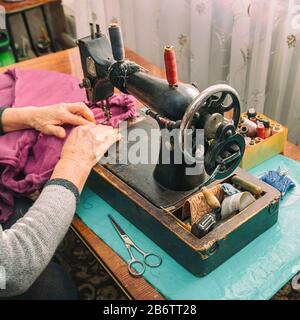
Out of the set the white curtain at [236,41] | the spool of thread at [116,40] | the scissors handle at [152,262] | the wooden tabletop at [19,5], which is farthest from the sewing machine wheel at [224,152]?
the wooden tabletop at [19,5]

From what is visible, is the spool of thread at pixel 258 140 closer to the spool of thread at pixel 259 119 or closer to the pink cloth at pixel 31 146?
the spool of thread at pixel 259 119

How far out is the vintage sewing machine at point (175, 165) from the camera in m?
0.86

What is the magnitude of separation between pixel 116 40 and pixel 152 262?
536 mm

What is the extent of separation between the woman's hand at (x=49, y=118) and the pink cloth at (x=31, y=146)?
2cm

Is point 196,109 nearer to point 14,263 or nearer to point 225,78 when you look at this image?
point 14,263

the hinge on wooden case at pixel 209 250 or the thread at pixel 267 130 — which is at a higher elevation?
the thread at pixel 267 130

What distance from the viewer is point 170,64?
0.87 meters

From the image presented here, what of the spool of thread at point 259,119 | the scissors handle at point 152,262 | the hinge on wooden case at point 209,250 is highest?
the spool of thread at point 259,119

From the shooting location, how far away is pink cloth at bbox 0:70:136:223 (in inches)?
43.0

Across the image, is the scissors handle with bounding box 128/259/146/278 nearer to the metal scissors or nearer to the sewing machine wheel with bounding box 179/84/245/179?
the metal scissors

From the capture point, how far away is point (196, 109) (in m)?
0.81

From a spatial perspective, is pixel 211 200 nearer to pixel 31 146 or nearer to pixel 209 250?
pixel 209 250

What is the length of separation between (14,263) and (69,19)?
7.71ft

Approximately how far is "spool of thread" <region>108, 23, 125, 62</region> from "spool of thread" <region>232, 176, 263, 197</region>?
16.4 inches
